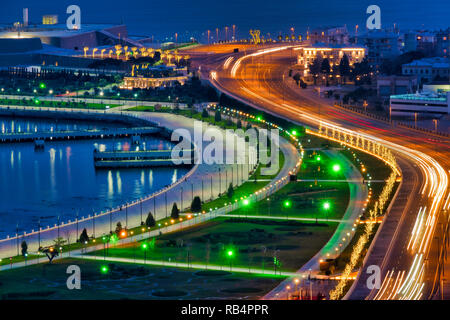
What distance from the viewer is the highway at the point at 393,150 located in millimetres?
A: 40844

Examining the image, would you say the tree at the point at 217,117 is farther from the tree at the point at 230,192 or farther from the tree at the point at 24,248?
the tree at the point at 24,248

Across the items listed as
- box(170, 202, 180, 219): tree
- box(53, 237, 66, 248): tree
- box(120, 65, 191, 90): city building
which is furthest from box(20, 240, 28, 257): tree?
box(120, 65, 191, 90): city building

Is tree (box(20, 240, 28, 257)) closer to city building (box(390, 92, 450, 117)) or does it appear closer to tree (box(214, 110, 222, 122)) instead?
tree (box(214, 110, 222, 122))

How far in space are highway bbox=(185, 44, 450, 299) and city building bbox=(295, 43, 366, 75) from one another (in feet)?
6.04

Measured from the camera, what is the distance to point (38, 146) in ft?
251

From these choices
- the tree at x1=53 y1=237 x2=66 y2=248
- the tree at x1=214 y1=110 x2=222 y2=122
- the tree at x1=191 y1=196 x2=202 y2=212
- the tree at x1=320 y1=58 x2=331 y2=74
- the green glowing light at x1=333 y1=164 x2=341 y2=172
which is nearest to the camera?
the tree at x1=53 y1=237 x2=66 y2=248

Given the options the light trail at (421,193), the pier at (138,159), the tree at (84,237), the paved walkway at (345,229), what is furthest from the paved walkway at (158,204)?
the light trail at (421,193)

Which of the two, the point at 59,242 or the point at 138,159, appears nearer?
the point at 59,242

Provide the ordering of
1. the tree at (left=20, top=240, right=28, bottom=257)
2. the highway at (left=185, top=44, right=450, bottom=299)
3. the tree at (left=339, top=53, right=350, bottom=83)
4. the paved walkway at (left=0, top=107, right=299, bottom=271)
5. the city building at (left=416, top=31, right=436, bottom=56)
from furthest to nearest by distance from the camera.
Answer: the city building at (left=416, top=31, right=436, bottom=56), the tree at (left=339, top=53, right=350, bottom=83), the paved walkway at (left=0, top=107, right=299, bottom=271), the tree at (left=20, top=240, right=28, bottom=257), the highway at (left=185, top=44, right=450, bottom=299)

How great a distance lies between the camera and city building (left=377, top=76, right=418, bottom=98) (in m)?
93.6

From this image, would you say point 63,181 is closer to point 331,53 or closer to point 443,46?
point 331,53

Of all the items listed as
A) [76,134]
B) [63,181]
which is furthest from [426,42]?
[63,181]

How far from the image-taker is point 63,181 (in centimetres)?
6384

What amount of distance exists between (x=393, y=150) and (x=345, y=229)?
829 inches
